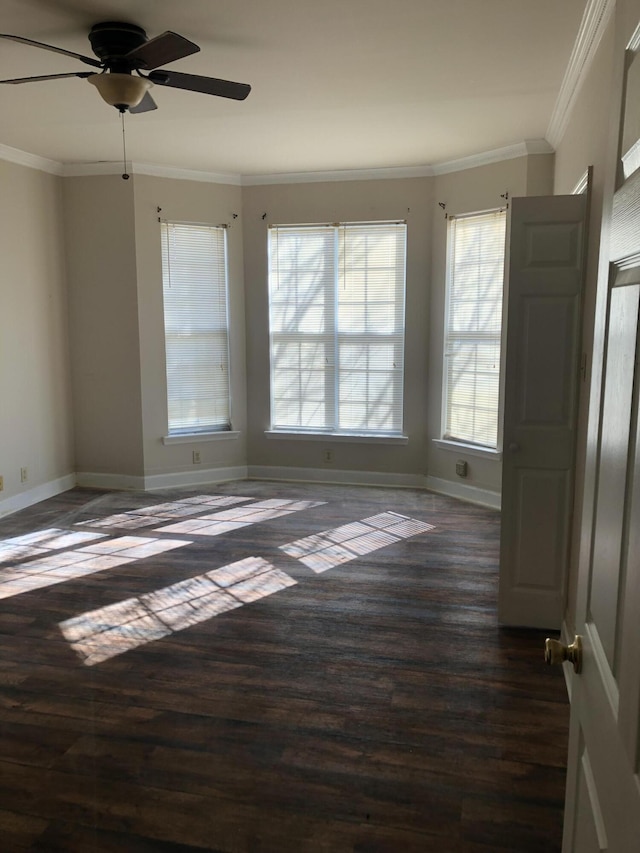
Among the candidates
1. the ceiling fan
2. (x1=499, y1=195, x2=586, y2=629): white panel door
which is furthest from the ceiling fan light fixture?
(x1=499, y1=195, x2=586, y2=629): white panel door

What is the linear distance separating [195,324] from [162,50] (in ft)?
11.8

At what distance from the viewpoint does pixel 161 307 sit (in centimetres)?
600

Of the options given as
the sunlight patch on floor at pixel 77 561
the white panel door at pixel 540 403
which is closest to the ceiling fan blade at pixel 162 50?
the white panel door at pixel 540 403

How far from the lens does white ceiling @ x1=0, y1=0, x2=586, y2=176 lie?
9.48 feet

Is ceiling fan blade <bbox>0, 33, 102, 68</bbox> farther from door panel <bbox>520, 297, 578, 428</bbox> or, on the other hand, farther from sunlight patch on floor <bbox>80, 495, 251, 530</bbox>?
sunlight patch on floor <bbox>80, 495, 251, 530</bbox>

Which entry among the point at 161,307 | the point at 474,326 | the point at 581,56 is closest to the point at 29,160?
the point at 161,307

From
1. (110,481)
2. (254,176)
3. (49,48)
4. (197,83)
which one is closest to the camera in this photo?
(49,48)

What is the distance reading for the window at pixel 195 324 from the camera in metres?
6.03

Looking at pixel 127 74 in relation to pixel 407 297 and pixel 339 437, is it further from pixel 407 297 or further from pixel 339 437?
pixel 339 437

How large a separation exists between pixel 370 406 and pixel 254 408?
117cm

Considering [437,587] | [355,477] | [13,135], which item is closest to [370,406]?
[355,477]

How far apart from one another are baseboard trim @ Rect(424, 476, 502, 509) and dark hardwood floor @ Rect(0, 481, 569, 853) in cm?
116

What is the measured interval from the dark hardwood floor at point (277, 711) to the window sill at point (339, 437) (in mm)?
1885

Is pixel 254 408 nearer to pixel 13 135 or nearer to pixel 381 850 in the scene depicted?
pixel 13 135
